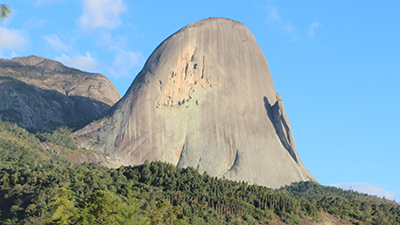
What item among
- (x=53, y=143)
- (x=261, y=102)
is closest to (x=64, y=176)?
(x=53, y=143)

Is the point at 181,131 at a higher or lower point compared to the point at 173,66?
lower

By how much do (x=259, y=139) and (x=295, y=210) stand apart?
57.5m

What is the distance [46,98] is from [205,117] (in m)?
68.8

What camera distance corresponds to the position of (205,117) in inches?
4934

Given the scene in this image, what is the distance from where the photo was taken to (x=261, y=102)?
440 feet

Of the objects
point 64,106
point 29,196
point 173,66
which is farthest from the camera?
point 64,106

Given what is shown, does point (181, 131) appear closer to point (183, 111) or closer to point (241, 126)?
point (183, 111)

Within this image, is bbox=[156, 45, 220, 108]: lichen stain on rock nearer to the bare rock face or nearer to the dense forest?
the bare rock face

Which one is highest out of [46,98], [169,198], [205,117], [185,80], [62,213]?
[185,80]

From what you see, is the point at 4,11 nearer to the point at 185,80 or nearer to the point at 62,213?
the point at 62,213

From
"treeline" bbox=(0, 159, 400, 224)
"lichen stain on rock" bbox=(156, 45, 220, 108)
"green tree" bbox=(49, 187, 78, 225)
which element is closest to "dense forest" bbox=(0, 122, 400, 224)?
"treeline" bbox=(0, 159, 400, 224)

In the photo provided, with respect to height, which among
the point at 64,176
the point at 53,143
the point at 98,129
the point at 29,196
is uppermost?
the point at 98,129

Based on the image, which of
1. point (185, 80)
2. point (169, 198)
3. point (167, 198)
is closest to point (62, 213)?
point (167, 198)

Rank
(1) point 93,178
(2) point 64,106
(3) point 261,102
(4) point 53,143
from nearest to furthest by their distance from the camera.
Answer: (1) point 93,178 → (4) point 53,143 → (3) point 261,102 → (2) point 64,106
